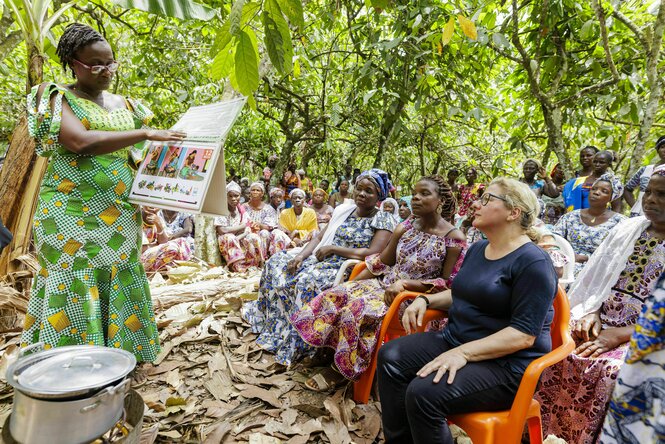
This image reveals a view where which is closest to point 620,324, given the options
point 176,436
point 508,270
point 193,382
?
point 508,270

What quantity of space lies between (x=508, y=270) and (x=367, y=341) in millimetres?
1049

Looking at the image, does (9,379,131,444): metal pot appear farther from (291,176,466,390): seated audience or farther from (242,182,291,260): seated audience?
(242,182,291,260): seated audience

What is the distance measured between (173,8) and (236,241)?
3793 millimetres

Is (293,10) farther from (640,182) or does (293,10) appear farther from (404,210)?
(404,210)

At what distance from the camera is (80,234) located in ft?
6.73

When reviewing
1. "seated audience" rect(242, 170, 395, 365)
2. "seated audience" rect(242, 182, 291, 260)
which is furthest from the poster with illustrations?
"seated audience" rect(242, 182, 291, 260)

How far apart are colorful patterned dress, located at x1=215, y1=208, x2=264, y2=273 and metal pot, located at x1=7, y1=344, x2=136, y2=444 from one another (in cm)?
452

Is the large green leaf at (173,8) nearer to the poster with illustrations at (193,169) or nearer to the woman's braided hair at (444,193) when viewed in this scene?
the poster with illustrations at (193,169)

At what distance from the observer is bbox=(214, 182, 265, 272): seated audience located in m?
6.09

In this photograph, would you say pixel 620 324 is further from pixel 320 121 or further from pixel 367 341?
pixel 320 121

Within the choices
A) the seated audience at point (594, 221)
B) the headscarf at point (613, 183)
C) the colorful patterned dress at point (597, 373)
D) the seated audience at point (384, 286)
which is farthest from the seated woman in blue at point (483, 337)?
the headscarf at point (613, 183)

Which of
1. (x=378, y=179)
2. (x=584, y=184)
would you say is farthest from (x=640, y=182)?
(x=378, y=179)

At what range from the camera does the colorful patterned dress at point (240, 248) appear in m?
6.08

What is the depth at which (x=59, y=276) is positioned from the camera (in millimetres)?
2035
